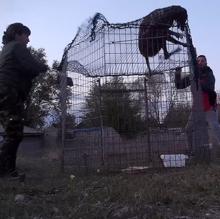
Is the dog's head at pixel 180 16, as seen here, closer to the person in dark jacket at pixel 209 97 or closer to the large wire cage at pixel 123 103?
the large wire cage at pixel 123 103

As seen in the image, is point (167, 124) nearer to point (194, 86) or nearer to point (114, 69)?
point (194, 86)

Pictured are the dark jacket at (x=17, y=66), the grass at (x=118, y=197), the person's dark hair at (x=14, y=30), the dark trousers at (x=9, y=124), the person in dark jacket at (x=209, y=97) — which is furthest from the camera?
the person in dark jacket at (x=209, y=97)

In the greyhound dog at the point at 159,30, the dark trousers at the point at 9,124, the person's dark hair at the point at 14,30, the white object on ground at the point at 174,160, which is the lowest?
the white object on ground at the point at 174,160

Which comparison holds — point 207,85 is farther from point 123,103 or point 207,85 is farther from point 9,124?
point 9,124

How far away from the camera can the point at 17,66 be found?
21.0ft

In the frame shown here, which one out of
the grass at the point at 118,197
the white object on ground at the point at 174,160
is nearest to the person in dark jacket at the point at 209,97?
the white object on ground at the point at 174,160

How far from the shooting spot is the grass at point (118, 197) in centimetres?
390

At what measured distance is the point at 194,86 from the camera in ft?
25.1

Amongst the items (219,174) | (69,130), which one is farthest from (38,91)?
(219,174)

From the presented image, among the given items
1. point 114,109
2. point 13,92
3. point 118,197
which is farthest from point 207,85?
point 118,197

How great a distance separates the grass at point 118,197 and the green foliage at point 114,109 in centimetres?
156

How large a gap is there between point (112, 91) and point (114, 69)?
1.42ft

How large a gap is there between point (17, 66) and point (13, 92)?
35cm

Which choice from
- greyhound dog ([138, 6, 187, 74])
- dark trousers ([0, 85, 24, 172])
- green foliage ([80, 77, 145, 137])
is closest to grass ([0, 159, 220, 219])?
dark trousers ([0, 85, 24, 172])
